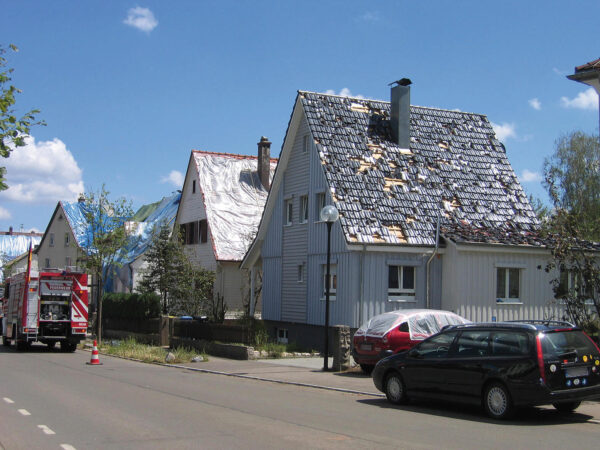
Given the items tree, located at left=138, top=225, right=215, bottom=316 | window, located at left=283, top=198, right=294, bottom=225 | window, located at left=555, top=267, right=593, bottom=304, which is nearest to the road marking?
window, located at left=555, top=267, right=593, bottom=304

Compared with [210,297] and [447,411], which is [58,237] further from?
[447,411]

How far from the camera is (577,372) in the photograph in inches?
435

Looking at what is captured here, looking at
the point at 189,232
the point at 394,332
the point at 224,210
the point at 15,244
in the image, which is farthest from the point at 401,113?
the point at 15,244

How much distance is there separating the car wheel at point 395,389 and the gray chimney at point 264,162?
3224cm

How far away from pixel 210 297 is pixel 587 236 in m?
19.2

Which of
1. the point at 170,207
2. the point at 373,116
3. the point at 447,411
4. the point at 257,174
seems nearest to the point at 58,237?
the point at 170,207

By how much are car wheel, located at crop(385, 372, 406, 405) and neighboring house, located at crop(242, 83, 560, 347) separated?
10099 millimetres

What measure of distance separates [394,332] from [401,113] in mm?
12404

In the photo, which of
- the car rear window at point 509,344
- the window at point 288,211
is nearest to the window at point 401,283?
the window at point 288,211

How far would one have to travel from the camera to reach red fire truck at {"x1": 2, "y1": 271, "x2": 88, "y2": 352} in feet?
90.2

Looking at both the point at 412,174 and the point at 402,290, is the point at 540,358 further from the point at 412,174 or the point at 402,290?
the point at 412,174

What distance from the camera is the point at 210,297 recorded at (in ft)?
115

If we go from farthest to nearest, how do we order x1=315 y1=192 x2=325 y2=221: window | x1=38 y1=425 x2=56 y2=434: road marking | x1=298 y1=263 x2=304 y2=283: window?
1. x1=298 y1=263 x2=304 y2=283: window
2. x1=315 y1=192 x2=325 y2=221: window
3. x1=38 y1=425 x2=56 y2=434: road marking

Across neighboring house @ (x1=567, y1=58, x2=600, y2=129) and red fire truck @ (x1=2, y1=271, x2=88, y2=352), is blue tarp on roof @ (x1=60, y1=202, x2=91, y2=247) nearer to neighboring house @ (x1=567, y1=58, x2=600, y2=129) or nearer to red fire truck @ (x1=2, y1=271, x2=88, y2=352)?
red fire truck @ (x1=2, y1=271, x2=88, y2=352)
